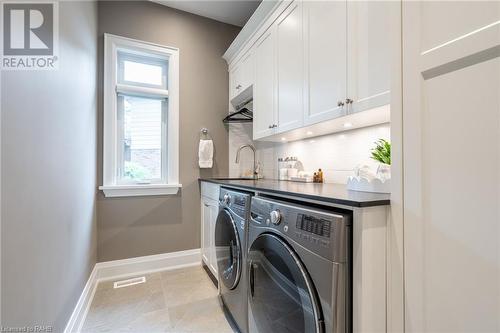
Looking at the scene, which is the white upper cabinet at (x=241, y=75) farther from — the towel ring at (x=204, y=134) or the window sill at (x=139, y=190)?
the window sill at (x=139, y=190)

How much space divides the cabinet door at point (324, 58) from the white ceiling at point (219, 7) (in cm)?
128

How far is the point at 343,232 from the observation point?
75 centimetres

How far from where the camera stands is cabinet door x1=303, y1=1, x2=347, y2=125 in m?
1.26

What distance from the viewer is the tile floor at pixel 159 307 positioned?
61.0 inches

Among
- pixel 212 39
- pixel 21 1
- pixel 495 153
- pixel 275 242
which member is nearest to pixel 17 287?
pixel 275 242

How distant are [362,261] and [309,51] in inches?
51.5

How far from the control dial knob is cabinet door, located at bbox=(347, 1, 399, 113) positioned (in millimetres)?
682

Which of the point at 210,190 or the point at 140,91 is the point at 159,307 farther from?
the point at 140,91

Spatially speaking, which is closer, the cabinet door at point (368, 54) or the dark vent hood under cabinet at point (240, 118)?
the cabinet door at point (368, 54)

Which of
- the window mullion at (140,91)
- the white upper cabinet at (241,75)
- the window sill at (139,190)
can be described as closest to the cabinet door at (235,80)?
the white upper cabinet at (241,75)

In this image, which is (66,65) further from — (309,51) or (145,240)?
(145,240)

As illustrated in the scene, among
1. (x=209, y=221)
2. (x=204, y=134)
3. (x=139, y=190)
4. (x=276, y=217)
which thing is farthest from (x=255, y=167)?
(x=276, y=217)

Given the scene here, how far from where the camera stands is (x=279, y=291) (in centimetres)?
102

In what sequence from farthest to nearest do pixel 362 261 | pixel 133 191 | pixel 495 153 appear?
pixel 133 191, pixel 362 261, pixel 495 153
